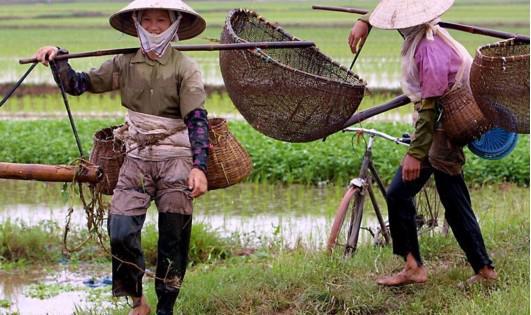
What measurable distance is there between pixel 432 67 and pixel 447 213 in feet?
2.98

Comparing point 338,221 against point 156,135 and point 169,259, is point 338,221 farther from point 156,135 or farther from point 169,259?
point 156,135

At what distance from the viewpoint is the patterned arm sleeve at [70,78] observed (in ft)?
15.3

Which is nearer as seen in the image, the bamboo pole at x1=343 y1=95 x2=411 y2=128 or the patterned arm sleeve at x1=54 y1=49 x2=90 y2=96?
the patterned arm sleeve at x1=54 y1=49 x2=90 y2=96

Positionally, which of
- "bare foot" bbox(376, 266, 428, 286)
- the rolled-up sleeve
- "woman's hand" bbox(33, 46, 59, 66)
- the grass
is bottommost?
the grass

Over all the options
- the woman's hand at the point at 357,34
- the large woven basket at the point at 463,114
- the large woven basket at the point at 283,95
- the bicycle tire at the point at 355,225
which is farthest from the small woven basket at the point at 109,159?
the bicycle tire at the point at 355,225

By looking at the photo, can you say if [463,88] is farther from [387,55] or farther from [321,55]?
[387,55]

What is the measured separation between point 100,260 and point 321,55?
9.16 feet

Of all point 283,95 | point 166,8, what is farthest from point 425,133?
point 166,8

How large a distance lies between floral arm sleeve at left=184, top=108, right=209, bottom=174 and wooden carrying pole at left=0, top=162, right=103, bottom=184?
0.50 m

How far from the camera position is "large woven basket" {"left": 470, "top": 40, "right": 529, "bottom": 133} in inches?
180

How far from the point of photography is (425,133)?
4852 millimetres

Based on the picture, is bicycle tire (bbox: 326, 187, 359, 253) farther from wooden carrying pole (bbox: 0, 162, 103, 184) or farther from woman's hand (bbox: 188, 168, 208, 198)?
wooden carrying pole (bbox: 0, 162, 103, 184)

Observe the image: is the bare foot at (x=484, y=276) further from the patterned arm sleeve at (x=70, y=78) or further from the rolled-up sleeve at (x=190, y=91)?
the patterned arm sleeve at (x=70, y=78)

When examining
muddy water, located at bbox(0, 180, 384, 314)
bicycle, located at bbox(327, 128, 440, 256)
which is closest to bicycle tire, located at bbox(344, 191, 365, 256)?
bicycle, located at bbox(327, 128, 440, 256)
